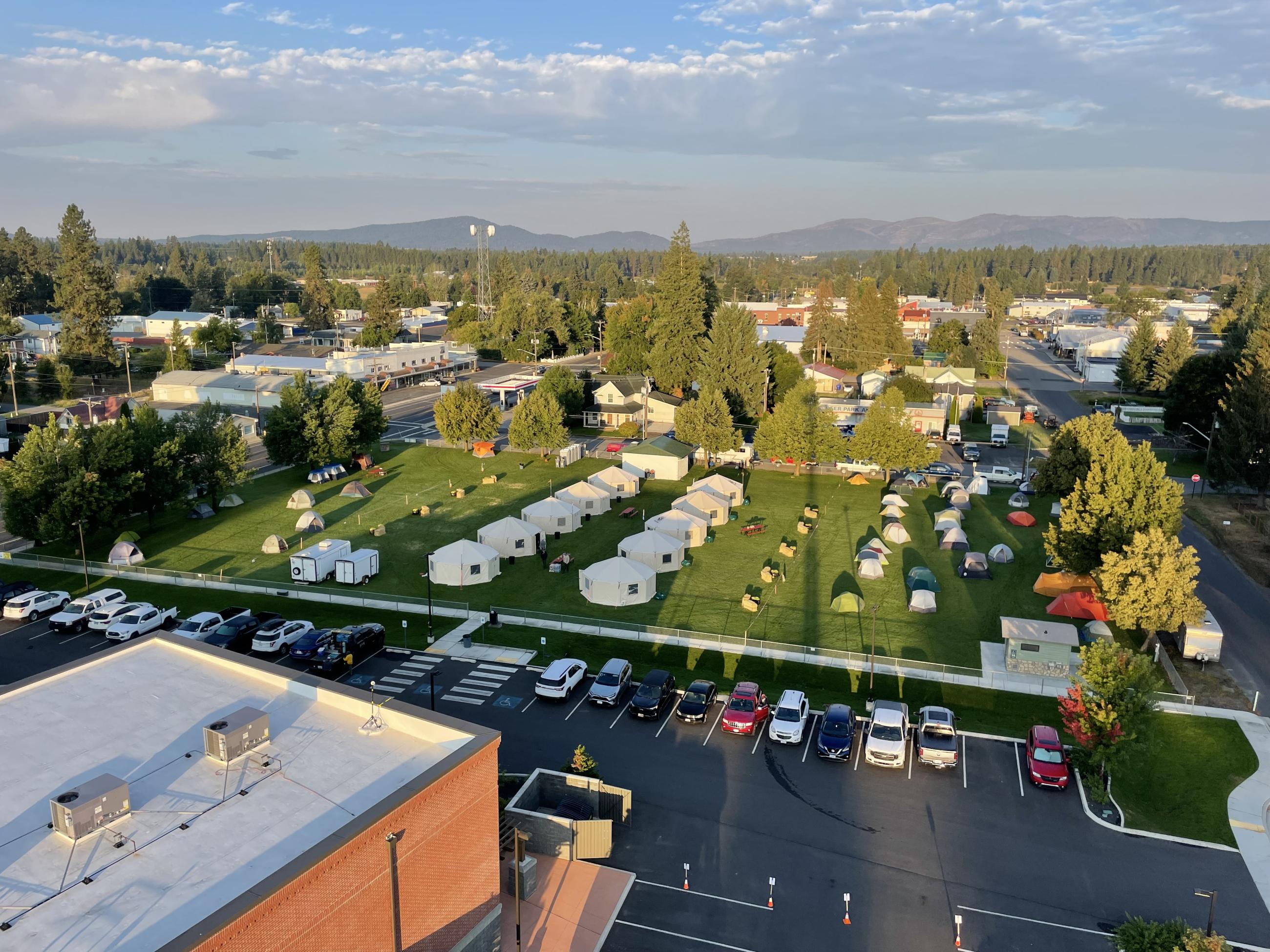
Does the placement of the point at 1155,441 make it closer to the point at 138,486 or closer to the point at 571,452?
the point at 571,452

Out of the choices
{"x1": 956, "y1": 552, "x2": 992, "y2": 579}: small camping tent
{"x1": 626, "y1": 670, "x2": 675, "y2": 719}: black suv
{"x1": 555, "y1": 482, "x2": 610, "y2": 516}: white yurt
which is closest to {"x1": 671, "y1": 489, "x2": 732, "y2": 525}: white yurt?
{"x1": 555, "y1": 482, "x2": 610, "y2": 516}: white yurt

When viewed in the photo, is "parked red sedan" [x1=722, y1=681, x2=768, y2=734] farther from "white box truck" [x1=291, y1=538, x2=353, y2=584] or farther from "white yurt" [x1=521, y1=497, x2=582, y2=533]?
"white box truck" [x1=291, y1=538, x2=353, y2=584]

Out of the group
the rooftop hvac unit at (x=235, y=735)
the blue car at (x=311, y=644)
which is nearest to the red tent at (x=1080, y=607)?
the blue car at (x=311, y=644)

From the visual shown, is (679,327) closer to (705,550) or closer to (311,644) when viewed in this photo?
(705,550)

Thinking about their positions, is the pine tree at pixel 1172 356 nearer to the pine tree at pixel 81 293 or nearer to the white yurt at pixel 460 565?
the white yurt at pixel 460 565

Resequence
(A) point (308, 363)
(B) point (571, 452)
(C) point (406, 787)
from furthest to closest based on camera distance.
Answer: (A) point (308, 363)
(B) point (571, 452)
(C) point (406, 787)

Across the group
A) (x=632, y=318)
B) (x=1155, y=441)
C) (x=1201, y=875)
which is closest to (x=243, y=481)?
(x=1201, y=875)
